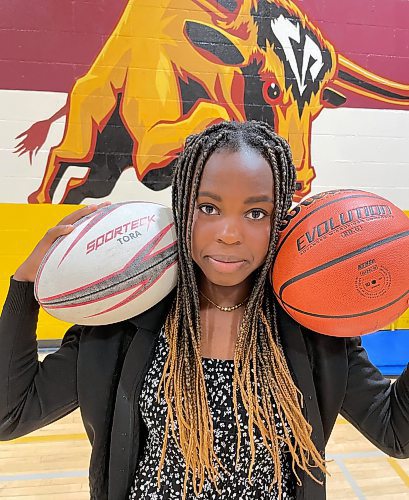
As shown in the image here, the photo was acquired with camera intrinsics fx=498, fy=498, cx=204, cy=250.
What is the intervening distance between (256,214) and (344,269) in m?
0.17

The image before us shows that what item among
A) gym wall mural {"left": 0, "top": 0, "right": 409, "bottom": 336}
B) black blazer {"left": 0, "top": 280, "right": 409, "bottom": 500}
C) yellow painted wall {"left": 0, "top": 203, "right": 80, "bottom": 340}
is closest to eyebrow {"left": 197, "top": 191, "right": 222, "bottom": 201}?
black blazer {"left": 0, "top": 280, "right": 409, "bottom": 500}

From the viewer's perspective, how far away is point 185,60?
3.03m

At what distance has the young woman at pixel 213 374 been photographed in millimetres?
834

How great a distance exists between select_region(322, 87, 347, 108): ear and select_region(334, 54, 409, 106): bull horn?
6cm

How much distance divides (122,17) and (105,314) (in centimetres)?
257

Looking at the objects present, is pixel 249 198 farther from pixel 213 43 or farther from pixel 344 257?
pixel 213 43

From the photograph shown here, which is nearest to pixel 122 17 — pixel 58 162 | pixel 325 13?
pixel 58 162

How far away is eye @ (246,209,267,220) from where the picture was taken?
82 centimetres

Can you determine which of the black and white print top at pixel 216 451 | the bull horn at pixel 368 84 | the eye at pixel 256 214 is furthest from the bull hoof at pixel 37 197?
the eye at pixel 256 214

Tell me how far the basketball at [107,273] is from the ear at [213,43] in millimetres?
2452

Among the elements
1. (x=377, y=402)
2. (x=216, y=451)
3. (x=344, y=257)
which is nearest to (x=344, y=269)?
(x=344, y=257)

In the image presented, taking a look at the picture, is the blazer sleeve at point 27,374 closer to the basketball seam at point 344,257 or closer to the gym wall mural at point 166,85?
the basketball seam at point 344,257

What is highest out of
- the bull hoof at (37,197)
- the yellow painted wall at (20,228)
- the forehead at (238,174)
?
the forehead at (238,174)

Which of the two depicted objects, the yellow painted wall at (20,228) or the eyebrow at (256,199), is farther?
the yellow painted wall at (20,228)
